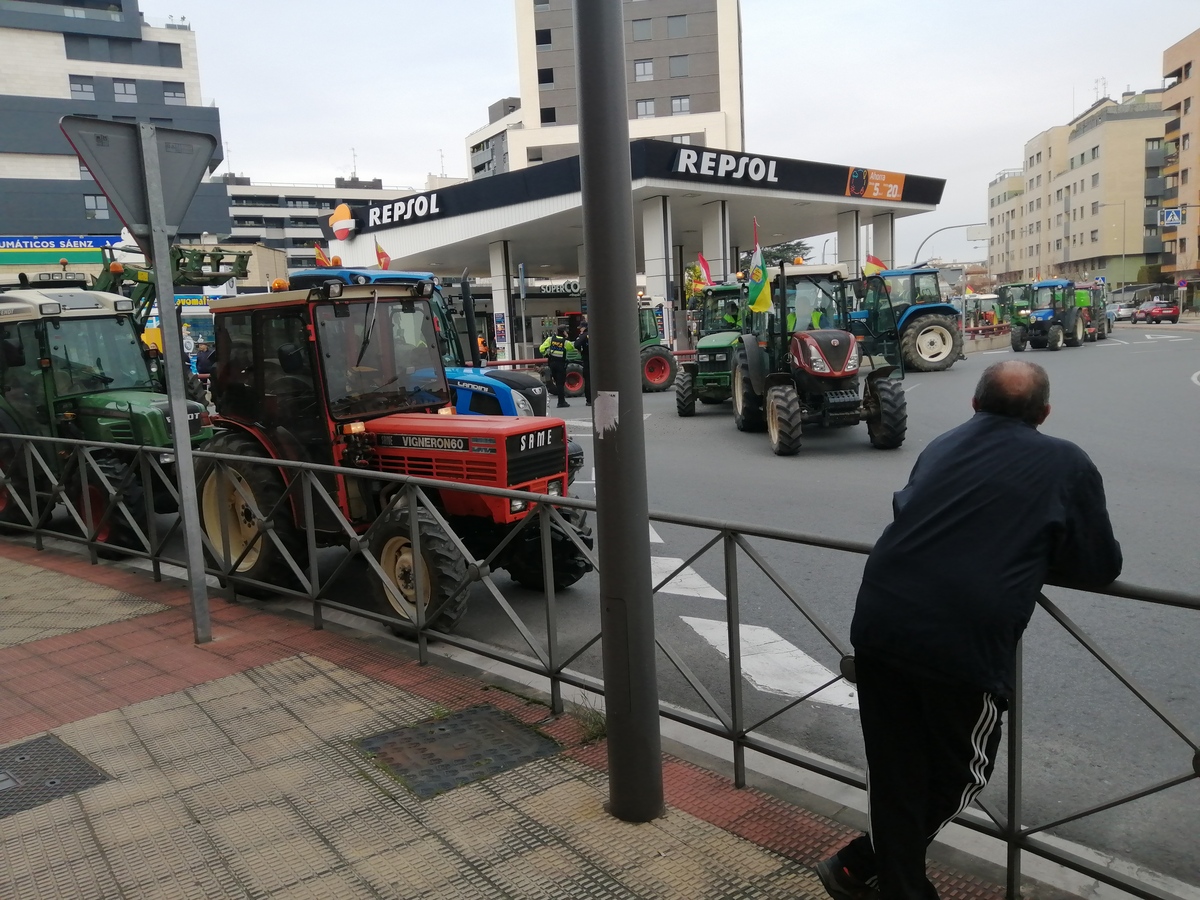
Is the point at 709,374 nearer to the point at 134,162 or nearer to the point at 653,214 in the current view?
the point at 653,214

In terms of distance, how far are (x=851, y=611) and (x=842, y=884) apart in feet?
5.64

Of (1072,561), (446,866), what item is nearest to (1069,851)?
(1072,561)

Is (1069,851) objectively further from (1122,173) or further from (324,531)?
(1122,173)

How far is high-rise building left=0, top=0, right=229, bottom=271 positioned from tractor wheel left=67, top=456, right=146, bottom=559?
4358 centimetres

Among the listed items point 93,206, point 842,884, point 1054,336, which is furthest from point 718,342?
point 93,206

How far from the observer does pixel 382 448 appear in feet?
21.0

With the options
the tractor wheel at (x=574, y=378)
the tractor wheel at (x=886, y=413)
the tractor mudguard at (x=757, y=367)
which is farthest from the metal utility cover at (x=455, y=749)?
the tractor wheel at (x=574, y=378)

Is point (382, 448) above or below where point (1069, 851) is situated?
above

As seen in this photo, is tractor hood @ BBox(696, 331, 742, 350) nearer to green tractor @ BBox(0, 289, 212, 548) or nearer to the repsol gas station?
the repsol gas station

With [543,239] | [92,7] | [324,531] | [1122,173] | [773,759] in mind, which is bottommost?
[773,759]

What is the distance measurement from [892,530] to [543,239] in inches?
1253

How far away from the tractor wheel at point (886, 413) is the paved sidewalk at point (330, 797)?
8.78 metres

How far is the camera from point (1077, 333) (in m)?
32.8

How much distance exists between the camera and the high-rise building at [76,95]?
45906mm
